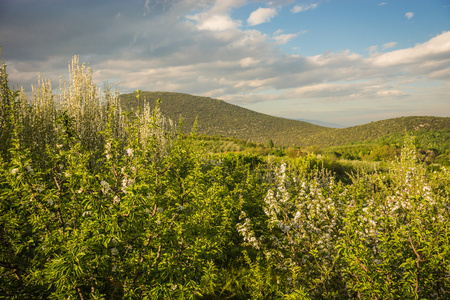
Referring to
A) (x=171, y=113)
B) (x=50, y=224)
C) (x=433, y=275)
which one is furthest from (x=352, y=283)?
(x=171, y=113)

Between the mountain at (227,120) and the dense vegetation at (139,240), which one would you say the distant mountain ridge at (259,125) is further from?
the dense vegetation at (139,240)

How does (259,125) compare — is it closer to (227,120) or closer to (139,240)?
(227,120)

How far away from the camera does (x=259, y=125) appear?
75.4 metres

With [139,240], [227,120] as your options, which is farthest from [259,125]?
[139,240]

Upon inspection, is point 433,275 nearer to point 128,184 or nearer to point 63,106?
point 128,184

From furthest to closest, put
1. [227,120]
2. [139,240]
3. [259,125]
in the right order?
[259,125], [227,120], [139,240]

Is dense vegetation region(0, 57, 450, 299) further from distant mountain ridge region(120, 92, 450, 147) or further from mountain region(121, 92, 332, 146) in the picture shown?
mountain region(121, 92, 332, 146)

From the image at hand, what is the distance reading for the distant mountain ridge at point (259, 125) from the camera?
50.4 metres

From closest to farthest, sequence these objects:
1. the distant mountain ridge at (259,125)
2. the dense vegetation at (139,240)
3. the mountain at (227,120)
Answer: the dense vegetation at (139,240), the distant mountain ridge at (259,125), the mountain at (227,120)

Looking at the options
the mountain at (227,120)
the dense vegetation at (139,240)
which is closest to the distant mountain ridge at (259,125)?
the mountain at (227,120)

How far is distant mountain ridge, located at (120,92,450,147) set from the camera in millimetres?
50375

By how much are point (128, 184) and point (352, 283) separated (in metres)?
3.57

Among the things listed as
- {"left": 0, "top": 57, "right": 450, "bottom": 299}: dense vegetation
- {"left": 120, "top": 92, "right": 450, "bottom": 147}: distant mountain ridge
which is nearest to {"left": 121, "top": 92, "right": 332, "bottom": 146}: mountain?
{"left": 120, "top": 92, "right": 450, "bottom": 147}: distant mountain ridge

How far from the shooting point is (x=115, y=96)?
10.4 meters
